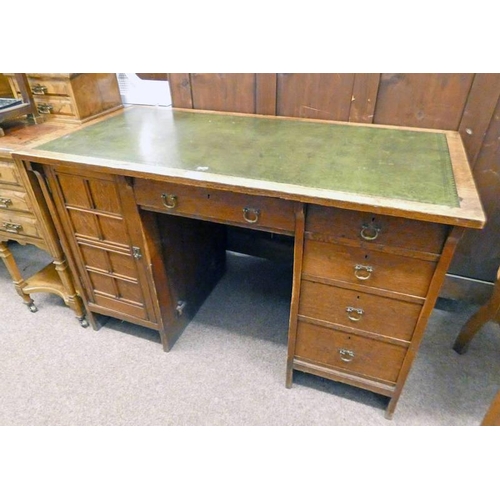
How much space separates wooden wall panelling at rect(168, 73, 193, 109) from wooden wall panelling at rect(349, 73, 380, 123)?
732 millimetres

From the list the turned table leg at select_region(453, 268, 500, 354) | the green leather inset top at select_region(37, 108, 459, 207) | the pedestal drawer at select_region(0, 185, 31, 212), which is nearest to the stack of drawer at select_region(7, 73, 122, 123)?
the green leather inset top at select_region(37, 108, 459, 207)

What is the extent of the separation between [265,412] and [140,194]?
0.93 metres

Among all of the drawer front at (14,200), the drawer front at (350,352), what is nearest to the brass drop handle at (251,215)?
the drawer front at (350,352)

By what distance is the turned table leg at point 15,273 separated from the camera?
5.69ft

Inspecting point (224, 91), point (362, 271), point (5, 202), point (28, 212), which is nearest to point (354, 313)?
point (362, 271)

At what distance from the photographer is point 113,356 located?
162cm

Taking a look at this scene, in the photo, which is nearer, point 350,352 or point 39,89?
point 350,352

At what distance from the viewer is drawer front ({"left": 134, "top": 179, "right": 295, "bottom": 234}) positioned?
107 cm

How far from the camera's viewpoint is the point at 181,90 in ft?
5.45

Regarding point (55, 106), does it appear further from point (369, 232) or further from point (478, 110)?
point (478, 110)

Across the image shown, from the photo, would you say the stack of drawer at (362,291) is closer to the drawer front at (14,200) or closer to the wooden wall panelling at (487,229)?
the wooden wall panelling at (487,229)

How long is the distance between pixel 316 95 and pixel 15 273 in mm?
1645
